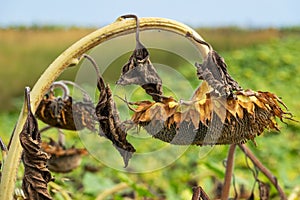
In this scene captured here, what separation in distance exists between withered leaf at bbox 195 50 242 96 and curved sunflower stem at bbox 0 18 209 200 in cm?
5

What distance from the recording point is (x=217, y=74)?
32.1 inches

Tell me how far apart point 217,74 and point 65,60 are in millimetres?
199

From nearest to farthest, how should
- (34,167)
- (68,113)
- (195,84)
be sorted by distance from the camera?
1. (34,167)
2. (68,113)
3. (195,84)

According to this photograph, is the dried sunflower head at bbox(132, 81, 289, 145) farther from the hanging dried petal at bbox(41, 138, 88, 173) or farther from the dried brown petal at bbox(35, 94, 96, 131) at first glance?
the hanging dried petal at bbox(41, 138, 88, 173)

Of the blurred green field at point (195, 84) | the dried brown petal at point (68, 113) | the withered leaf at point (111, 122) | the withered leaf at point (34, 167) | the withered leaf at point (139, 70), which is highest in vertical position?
the blurred green field at point (195, 84)

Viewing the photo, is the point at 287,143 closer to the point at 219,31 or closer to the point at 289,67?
the point at 289,67

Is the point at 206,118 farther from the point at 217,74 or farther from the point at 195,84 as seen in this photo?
the point at 195,84

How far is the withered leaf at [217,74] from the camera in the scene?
0.81m


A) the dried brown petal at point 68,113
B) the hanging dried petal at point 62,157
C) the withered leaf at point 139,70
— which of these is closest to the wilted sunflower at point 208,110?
the withered leaf at point 139,70

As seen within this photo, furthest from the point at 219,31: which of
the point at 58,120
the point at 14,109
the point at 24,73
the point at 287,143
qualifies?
the point at 58,120

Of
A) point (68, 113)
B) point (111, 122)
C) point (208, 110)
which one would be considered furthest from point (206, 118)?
point (68, 113)

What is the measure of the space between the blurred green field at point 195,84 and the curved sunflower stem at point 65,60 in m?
0.20

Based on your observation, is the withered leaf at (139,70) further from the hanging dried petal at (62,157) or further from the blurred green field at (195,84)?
the hanging dried petal at (62,157)

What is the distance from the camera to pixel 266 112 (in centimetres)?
82
